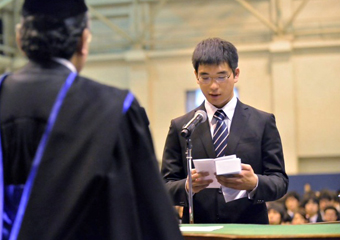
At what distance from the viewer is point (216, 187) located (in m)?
3.78

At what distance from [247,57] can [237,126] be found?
1088 centimetres

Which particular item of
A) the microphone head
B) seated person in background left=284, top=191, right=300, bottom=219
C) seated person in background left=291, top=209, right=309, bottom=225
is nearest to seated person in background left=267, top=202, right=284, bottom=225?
seated person in background left=291, top=209, right=309, bottom=225

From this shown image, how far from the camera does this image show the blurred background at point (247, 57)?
14.4 meters

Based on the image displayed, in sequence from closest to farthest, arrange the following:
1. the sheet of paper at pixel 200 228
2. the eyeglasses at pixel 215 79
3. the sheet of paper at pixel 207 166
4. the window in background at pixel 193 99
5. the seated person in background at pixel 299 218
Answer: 1. the sheet of paper at pixel 200 228
2. the sheet of paper at pixel 207 166
3. the eyeglasses at pixel 215 79
4. the seated person in background at pixel 299 218
5. the window in background at pixel 193 99

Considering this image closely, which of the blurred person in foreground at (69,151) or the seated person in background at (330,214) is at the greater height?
the blurred person in foreground at (69,151)

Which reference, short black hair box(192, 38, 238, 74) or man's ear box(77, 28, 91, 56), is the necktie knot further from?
man's ear box(77, 28, 91, 56)

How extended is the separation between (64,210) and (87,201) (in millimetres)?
86

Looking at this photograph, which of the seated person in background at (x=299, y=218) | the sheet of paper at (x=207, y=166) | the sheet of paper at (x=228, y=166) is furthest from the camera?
the seated person in background at (x=299, y=218)

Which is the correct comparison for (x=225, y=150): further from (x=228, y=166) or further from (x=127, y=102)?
(x=127, y=102)

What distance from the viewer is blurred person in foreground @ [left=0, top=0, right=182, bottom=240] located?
2.05m

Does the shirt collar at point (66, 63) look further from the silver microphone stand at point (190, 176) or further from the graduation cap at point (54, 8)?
the silver microphone stand at point (190, 176)

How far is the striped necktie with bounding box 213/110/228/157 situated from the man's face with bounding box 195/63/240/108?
0.30 feet

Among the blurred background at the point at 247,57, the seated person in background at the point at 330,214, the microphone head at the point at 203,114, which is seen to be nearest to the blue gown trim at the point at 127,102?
the microphone head at the point at 203,114

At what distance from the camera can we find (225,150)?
4008 mm
